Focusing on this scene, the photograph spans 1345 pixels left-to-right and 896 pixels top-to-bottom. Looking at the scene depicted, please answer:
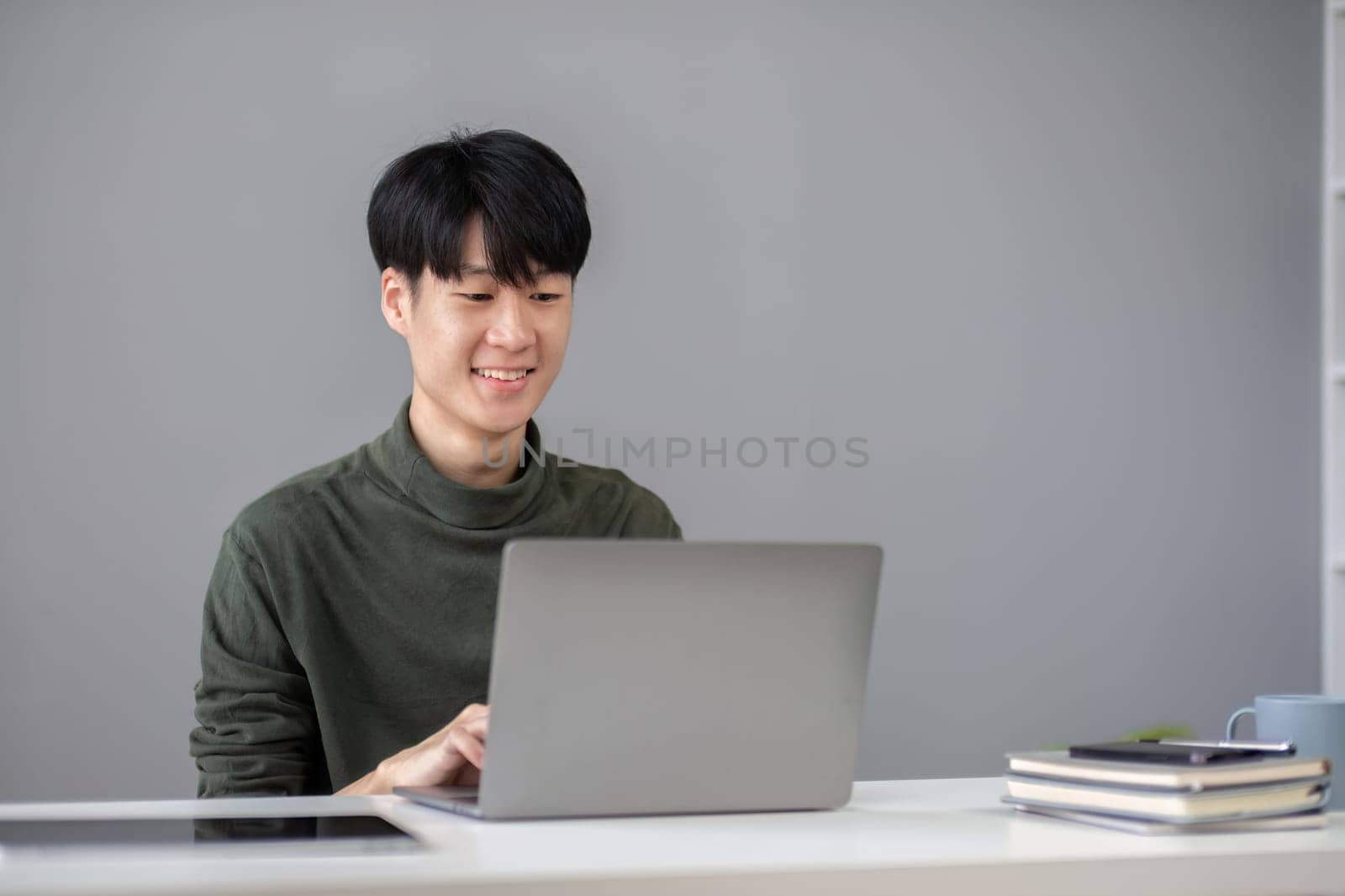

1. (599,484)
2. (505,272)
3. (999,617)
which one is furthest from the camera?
(999,617)

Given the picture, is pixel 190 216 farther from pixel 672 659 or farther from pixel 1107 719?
pixel 1107 719

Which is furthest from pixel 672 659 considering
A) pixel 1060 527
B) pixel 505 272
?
pixel 1060 527

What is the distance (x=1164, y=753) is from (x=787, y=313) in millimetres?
1991

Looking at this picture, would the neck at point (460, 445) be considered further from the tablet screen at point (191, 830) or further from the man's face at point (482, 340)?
the tablet screen at point (191, 830)

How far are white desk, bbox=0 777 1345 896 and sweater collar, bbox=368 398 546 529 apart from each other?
806 millimetres

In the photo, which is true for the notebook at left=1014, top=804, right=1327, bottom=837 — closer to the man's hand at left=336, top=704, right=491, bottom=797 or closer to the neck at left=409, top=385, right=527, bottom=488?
the man's hand at left=336, top=704, right=491, bottom=797

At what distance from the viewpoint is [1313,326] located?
342cm

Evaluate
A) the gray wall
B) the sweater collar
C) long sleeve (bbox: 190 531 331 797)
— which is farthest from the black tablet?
the gray wall

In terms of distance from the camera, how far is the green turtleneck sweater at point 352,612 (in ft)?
5.88

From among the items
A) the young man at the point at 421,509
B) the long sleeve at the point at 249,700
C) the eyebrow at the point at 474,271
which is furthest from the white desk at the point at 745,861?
the eyebrow at the point at 474,271

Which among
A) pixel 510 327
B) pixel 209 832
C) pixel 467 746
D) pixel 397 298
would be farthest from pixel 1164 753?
pixel 397 298

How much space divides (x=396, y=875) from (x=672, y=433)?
7.15 ft

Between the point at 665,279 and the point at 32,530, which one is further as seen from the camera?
the point at 665,279

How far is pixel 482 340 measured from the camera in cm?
192
